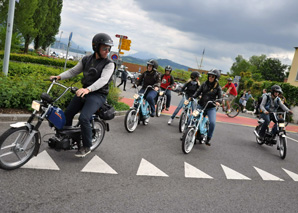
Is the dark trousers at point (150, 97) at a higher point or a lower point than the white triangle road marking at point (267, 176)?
higher

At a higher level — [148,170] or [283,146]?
[283,146]

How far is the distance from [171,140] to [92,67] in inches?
144

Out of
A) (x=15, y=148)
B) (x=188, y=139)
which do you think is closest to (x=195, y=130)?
(x=188, y=139)

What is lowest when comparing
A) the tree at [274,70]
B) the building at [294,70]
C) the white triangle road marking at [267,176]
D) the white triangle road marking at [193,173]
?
the white triangle road marking at [193,173]

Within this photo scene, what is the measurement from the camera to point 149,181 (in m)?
4.22

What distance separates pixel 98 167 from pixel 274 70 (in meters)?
84.2

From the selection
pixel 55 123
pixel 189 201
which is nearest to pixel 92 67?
pixel 55 123

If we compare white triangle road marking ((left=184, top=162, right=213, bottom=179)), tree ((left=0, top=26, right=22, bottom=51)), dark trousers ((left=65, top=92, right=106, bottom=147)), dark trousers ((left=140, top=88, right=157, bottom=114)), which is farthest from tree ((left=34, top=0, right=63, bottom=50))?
white triangle road marking ((left=184, top=162, right=213, bottom=179))

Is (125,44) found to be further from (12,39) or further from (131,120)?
(12,39)

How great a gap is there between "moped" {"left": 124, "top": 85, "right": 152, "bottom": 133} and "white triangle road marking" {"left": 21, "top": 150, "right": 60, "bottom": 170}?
290cm

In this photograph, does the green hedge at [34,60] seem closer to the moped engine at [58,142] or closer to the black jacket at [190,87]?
the black jacket at [190,87]

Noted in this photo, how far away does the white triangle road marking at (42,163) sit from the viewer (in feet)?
13.0

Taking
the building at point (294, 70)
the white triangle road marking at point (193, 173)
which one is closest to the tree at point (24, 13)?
the white triangle road marking at point (193, 173)

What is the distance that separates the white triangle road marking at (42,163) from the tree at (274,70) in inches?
3258
